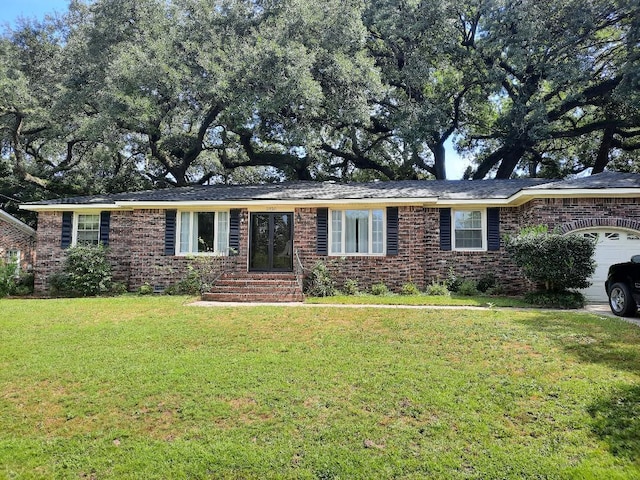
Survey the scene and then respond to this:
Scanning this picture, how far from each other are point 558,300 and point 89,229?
48.9ft

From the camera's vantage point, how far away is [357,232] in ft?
43.1

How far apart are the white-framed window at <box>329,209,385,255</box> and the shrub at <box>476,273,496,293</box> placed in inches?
126

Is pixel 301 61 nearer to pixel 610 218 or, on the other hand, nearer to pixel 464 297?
pixel 464 297

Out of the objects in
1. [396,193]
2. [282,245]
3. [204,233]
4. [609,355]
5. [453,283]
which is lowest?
[609,355]

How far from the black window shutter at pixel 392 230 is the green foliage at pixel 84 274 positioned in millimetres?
9162

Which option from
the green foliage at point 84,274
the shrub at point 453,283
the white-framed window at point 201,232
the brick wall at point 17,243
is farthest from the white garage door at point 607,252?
the brick wall at point 17,243

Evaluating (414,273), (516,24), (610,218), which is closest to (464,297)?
A: (414,273)

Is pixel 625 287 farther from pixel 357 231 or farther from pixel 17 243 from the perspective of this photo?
pixel 17 243

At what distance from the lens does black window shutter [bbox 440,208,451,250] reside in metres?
13.1

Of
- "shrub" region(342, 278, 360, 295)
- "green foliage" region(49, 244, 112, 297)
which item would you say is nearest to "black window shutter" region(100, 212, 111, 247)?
"green foliage" region(49, 244, 112, 297)

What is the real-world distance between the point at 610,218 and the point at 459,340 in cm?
792

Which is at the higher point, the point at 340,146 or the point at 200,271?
the point at 340,146

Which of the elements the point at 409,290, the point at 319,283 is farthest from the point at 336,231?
the point at 409,290

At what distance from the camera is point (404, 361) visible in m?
5.74
